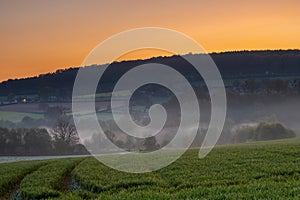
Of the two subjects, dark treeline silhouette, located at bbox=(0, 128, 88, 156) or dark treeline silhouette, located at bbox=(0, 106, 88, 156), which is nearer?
dark treeline silhouette, located at bbox=(0, 128, 88, 156)

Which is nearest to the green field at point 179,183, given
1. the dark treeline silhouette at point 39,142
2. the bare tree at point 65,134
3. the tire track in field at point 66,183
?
the tire track in field at point 66,183

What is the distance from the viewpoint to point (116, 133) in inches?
5561

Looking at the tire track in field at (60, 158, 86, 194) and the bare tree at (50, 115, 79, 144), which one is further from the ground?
the bare tree at (50, 115, 79, 144)

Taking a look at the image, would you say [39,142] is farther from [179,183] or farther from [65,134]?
[179,183]

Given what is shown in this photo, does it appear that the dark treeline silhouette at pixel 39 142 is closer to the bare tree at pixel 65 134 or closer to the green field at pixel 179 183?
the bare tree at pixel 65 134

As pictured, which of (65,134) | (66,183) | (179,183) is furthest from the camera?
(65,134)

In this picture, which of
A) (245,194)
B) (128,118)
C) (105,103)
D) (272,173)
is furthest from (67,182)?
(105,103)

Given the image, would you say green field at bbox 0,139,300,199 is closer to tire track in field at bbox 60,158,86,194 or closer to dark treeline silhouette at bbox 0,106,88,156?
tire track in field at bbox 60,158,86,194

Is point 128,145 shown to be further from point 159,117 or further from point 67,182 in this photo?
point 67,182

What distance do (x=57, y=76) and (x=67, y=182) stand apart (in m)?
144

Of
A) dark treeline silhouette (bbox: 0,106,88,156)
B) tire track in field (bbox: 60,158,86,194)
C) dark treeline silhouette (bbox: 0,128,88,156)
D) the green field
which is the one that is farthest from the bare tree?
the green field

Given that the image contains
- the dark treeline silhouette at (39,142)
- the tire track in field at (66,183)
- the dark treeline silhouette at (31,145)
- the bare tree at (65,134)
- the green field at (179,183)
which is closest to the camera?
the green field at (179,183)

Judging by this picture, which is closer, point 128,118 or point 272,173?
point 272,173

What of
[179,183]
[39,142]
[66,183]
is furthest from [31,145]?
[179,183]
